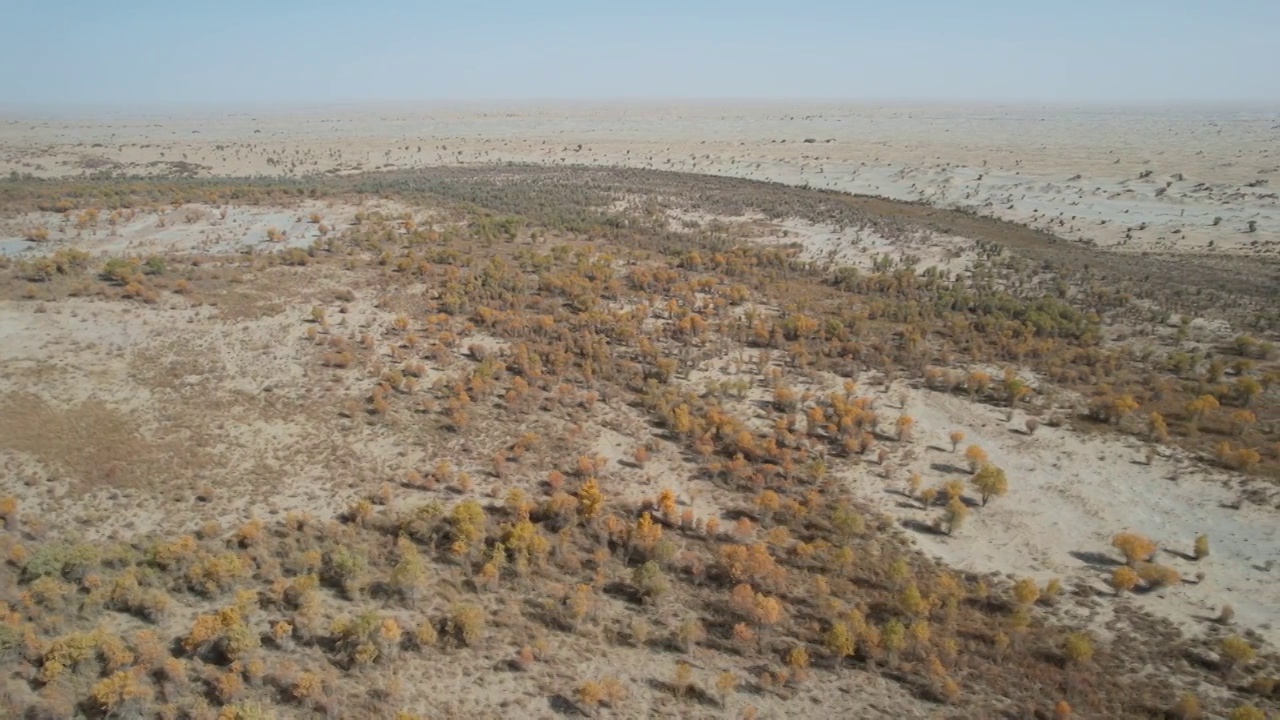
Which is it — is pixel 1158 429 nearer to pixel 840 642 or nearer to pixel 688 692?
pixel 840 642

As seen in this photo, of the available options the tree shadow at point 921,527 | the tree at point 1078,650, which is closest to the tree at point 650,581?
the tree shadow at point 921,527

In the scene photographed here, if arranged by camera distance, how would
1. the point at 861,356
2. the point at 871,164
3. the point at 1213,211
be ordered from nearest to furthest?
the point at 861,356
the point at 1213,211
the point at 871,164

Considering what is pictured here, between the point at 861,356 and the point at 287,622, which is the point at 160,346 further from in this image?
the point at 861,356

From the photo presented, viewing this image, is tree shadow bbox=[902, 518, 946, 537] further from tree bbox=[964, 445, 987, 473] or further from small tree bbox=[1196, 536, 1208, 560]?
small tree bbox=[1196, 536, 1208, 560]

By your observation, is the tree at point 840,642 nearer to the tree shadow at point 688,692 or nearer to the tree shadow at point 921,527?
the tree shadow at point 688,692

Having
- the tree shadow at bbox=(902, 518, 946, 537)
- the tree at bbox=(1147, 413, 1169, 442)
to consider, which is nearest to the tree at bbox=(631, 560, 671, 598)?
the tree shadow at bbox=(902, 518, 946, 537)

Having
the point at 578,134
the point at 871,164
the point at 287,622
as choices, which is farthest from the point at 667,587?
the point at 578,134
